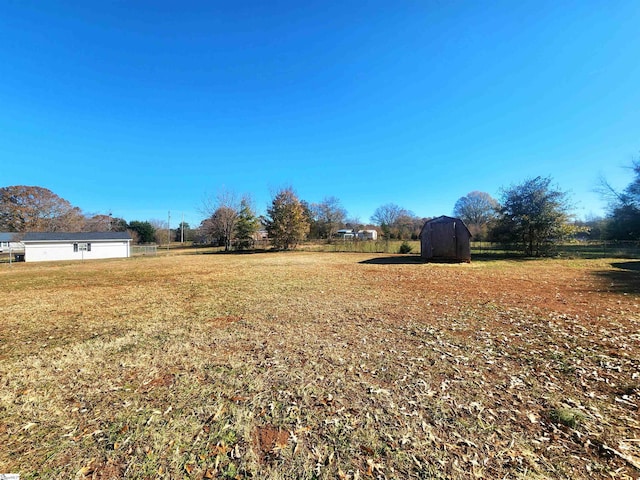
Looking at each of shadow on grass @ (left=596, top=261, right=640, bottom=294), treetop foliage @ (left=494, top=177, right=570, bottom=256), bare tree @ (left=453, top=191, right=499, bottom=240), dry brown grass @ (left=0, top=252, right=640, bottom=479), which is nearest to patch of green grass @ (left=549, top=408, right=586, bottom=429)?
dry brown grass @ (left=0, top=252, right=640, bottom=479)

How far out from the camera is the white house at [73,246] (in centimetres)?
2509

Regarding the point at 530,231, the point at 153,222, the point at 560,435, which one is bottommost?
the point at 560,435

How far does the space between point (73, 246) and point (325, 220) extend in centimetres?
3224

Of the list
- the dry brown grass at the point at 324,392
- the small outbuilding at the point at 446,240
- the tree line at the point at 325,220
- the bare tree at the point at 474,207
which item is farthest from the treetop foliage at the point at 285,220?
the bare tree at the point at 474,207

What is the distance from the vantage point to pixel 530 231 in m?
18.0

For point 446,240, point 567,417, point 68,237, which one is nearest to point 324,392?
point 567,417

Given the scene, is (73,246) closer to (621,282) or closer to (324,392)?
(324,392)

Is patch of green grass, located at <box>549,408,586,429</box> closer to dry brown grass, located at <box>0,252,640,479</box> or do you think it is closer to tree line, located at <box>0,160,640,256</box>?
dry brown grass, located at <box>0,252,640,479</box>

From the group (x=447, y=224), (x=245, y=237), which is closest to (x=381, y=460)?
(x=447, y=224)

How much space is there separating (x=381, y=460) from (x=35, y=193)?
1927 inches

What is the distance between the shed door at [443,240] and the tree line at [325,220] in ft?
21.7

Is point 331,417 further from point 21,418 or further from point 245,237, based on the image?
point 245,237

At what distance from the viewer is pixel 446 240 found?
1611 cm

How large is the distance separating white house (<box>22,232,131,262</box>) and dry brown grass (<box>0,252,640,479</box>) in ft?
92.3
